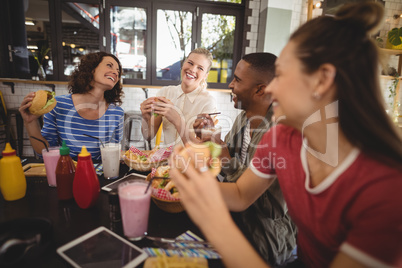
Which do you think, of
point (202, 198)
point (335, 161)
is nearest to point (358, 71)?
point (335, 161)

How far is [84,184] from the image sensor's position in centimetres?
122

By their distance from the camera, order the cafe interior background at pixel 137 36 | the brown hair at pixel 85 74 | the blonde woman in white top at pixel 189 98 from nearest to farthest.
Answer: the brown hair at pixel 85 74
the blonde woman in white top at pixel 189 98
the cafe interior background at pixel 137 36

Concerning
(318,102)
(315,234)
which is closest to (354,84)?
(318,102)

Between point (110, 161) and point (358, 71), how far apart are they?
1453mm

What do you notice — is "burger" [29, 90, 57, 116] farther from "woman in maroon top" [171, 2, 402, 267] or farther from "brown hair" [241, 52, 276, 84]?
"brown hair" [241, 52, 276, 84]

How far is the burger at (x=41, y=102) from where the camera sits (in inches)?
68.7

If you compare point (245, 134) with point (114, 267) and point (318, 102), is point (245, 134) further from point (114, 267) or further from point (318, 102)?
point (114, 267)

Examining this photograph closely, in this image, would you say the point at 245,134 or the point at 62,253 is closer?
the point at 62,253

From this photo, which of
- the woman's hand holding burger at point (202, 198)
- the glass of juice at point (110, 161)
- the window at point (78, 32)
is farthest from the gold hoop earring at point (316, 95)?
the window at point (78, 32)

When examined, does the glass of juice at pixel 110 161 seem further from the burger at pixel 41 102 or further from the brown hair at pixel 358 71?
the brown hair at pixel 358 71

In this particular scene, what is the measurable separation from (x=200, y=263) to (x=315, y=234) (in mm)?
514

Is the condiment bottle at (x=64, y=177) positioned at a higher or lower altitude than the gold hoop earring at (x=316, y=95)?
lower

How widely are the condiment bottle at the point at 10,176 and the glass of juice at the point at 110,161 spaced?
0.46 meters

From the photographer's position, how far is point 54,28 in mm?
4762
